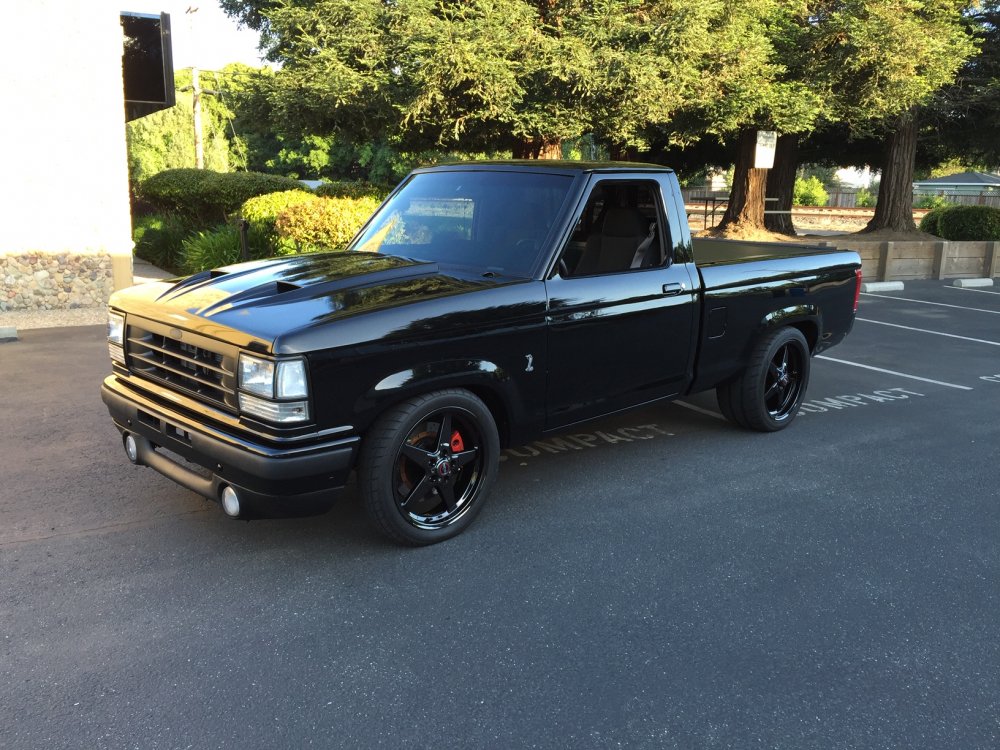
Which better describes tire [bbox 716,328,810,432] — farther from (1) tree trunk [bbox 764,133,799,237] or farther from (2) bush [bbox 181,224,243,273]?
(1) tree trunk [bbox 764,133,799,237]

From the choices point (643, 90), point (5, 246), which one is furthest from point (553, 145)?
point (5, 246)

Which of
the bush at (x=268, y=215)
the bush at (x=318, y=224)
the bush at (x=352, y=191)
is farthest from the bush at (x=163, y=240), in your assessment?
the bush at (x=318, y=224)

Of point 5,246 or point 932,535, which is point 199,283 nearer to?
point 932,535

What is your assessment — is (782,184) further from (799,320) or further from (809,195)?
(809,195)

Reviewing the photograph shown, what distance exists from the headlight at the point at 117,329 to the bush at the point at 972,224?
2222 cm

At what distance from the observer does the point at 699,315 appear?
5.31 metres

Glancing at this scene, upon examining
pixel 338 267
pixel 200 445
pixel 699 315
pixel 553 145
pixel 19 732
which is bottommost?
pixel 19 732

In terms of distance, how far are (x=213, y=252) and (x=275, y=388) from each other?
10.2 m

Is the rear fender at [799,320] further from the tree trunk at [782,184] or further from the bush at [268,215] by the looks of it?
the tree trunk at [782,184]

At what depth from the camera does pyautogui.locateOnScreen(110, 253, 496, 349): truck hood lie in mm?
3602

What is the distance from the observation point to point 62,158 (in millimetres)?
10703

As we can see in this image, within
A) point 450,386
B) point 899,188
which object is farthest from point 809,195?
point 450,386

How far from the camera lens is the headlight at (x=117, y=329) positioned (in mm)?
4270

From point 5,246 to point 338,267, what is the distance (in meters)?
8.29
